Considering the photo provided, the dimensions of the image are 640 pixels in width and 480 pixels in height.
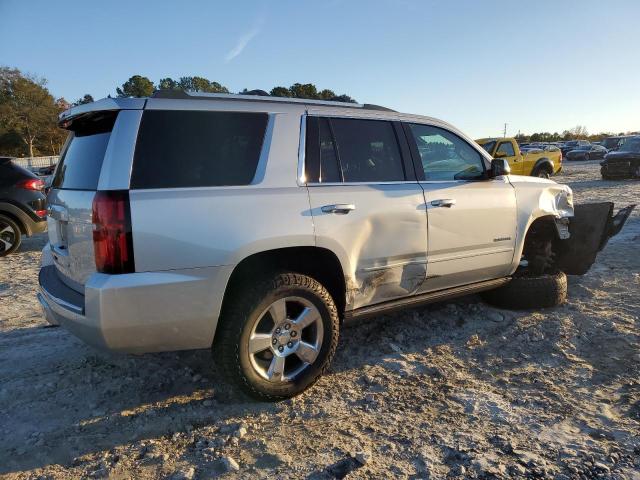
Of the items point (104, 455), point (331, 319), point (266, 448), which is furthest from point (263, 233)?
point (104, 455)

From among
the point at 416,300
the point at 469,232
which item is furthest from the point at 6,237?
the point at 469,232

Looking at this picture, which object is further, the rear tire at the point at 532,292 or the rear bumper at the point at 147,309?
the rear tire at the point at 532,292

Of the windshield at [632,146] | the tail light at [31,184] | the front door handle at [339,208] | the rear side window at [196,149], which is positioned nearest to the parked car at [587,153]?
the windshield at [632,146]

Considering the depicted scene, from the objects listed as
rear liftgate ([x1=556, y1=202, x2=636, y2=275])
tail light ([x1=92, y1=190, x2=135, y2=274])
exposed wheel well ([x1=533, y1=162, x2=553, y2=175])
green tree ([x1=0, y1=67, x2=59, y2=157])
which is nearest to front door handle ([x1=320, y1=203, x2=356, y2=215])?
tail light ([x1=92, y1=190, x2=135, y2=274])

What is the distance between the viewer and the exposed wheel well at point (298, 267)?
2.86 meters

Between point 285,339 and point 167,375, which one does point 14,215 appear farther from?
point 285,339

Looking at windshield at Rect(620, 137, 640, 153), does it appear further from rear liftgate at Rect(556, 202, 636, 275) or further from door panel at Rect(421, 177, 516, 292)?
door panel at Rect(421, 177, 516, 292)

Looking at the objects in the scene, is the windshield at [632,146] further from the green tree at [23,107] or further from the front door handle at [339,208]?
the green tree at [23,107]

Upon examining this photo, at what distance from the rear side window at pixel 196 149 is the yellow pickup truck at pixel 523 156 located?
12801mm

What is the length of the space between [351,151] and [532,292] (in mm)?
2400

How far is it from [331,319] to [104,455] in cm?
152

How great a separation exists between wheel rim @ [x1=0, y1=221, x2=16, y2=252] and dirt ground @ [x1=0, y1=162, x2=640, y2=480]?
166 inches

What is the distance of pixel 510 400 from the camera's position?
2973 mm

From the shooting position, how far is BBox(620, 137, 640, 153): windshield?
18877 mm
